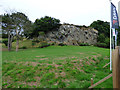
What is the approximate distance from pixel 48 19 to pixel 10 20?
8.54 metres

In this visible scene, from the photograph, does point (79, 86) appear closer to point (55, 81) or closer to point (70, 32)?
point (55, 81)

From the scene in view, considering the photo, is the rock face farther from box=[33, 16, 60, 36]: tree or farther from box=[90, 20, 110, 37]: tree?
box=[90, 20, 110, 37]: tree

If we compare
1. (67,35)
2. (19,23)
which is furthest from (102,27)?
(19,23)

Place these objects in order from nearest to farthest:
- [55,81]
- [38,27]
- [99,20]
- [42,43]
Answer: [55,81] → [42,43] → [38,27] → [99,20]

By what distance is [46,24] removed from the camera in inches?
763

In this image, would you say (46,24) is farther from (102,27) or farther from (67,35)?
(102,27)

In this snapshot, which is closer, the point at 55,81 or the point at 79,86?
the point at 79,86

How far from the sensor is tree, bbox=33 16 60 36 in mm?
19641

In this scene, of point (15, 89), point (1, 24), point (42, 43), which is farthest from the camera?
point (42, 43)

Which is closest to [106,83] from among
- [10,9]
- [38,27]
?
[10,9]

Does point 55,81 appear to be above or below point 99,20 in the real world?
below

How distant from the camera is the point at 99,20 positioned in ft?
92.9

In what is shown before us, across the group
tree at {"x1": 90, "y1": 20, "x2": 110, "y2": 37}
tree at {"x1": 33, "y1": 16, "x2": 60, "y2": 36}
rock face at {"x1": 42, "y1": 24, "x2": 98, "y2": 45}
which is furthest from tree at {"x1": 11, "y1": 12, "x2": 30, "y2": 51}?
tree at {"x1": 90, "y1": 20, "x2": 110, "y2": 37}

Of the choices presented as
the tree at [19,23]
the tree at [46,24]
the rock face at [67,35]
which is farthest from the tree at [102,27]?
the tree at [19,23]
